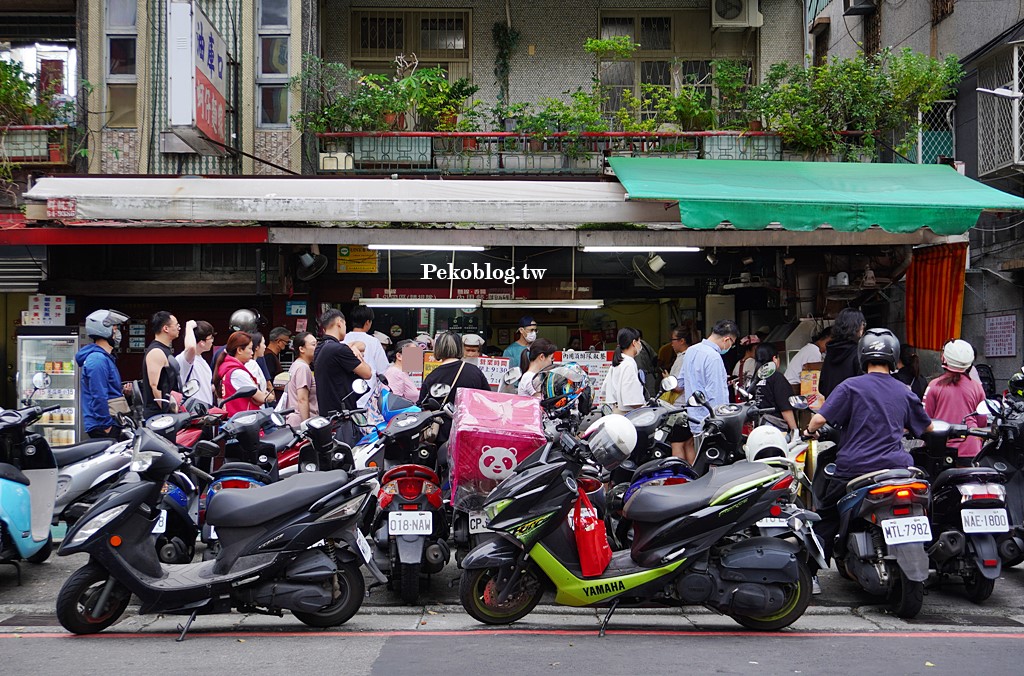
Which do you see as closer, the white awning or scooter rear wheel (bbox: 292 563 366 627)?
scooter rear wheel (bbox: 292 563 366 627)

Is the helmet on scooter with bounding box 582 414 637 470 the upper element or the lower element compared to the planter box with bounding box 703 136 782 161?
lower

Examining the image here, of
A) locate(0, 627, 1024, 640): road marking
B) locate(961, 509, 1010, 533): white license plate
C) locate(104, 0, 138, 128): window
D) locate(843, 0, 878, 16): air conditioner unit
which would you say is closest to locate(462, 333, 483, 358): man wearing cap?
locate(0, 627, 1024, 640): road marking

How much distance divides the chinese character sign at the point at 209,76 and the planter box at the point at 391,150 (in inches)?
71.2

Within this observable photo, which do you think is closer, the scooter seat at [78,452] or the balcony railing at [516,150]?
the scooter seat at [78,452]

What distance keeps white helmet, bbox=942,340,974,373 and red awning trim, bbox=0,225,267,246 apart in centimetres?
762

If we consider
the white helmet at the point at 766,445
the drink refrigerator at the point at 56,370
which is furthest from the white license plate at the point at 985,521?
the drink refrigerator at the point at 56,370

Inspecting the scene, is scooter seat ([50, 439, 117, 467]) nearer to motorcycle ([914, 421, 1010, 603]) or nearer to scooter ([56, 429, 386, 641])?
scooter ([56, 429, 386, 641])

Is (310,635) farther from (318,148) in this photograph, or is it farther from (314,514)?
(318,148)

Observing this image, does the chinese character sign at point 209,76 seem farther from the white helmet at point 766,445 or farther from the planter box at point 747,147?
the white helmet at point 766,445

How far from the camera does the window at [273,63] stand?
13.6 metres

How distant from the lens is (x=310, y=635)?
5.96m

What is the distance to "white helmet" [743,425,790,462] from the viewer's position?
285 inches

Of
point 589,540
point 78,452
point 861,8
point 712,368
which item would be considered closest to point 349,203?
point 78,452

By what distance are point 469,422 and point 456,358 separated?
6.58 ft
